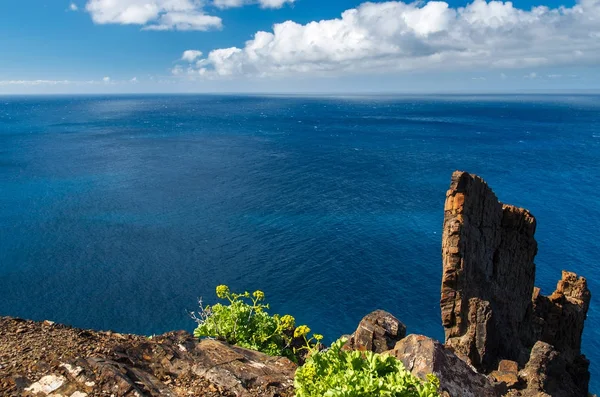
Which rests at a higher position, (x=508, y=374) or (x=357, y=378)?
(x=357, y=378)

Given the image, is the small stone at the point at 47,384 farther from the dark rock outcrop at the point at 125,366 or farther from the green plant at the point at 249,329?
the green plant at the point at 249,329

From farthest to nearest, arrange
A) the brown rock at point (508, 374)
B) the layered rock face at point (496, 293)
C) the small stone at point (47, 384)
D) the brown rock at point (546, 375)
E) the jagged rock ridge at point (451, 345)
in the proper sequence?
1. the layered rock face at point (496, 293)
2. the brown rock at point (546, 375)
3. the brown rock at point (508, 374)
4. the jagged rock ridge at point (451, 345)
5. the small stone at point (47, 384)

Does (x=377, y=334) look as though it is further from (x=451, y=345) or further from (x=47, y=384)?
(x=47, y=384)

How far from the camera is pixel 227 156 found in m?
177

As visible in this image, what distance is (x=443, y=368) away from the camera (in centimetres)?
1591

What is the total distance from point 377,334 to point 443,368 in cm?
607

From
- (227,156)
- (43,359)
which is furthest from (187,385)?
(227,156)

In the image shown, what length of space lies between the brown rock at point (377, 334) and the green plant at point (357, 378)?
9088 millimetres

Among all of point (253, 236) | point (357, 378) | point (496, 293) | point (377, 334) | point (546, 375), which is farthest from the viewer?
point (253, 236)

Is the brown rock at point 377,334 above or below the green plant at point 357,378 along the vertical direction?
below

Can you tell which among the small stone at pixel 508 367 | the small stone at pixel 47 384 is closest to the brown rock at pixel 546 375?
the small stone at pixel 508 367

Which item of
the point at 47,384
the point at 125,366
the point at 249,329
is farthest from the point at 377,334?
the point at 47,384

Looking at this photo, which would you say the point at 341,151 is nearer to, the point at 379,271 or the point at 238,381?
the point at 379,271

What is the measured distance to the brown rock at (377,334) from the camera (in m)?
21.5
